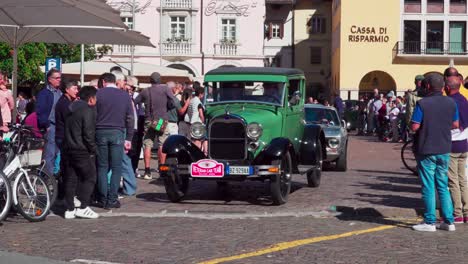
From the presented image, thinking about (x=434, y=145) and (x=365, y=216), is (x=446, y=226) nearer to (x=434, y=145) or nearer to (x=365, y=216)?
(x=434, y=145)

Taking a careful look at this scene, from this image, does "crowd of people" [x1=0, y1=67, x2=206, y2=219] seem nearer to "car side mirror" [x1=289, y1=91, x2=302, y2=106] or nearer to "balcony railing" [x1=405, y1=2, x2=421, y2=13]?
"car side mirror" [x1=289, y1=91, x2=302, y2=106]

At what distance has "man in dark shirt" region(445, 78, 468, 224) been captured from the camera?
11023mm

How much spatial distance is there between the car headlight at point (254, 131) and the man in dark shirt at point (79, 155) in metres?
2.52

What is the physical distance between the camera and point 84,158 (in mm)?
11281

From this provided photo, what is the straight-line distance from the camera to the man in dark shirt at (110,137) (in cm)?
1220

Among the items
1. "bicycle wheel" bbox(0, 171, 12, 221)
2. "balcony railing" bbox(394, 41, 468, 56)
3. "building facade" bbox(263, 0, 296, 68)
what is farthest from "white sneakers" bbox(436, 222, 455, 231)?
"building facade" bbox(263, 0, 296, 68)

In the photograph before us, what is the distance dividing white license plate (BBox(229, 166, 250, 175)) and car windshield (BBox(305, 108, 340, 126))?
8028mm

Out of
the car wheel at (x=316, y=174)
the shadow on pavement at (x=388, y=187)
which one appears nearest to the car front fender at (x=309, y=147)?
the car wheel at (x=316, y=174)

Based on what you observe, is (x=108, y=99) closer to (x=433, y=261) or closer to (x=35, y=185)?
(x=35, y=185)

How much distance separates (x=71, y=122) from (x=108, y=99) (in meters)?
1.24

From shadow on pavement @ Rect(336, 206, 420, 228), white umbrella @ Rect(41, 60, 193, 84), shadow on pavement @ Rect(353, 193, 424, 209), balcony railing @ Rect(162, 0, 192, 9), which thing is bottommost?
shadow on pavement @ Rect(336, 206, 420, 228)

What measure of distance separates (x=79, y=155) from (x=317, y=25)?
67839 mm

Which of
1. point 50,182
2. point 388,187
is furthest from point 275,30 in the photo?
point 50,182

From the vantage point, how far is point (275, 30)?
77.2 metres
